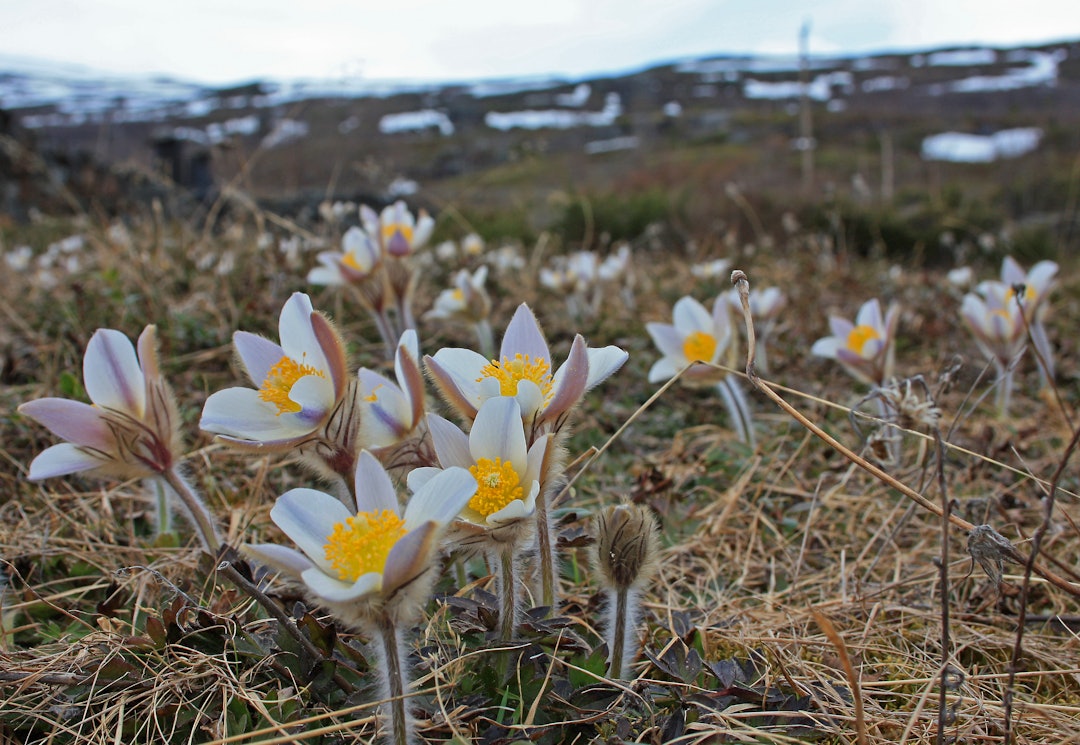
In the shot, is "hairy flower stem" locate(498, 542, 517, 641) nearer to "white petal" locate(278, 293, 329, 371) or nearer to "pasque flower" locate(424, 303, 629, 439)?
"pasque flower" locate(424, 303, 629, 439)

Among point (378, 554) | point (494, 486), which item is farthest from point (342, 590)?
point (494, 486)

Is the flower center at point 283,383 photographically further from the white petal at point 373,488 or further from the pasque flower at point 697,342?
the pasque flower at point 697,342

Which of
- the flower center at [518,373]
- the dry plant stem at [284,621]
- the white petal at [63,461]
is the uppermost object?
the flower center at [518,373]

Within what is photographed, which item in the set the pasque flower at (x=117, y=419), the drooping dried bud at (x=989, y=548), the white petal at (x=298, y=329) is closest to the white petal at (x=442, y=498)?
the white petal at (x=298, y=329)

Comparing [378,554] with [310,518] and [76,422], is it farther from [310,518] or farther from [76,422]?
[76,422]

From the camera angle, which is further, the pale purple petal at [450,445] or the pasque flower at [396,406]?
the pasque flower at [396,406]

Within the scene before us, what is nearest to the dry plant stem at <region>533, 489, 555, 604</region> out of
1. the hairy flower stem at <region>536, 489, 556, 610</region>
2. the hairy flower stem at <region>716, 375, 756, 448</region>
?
the hairy flower stem at <region>536, 489, 556, 610</region>

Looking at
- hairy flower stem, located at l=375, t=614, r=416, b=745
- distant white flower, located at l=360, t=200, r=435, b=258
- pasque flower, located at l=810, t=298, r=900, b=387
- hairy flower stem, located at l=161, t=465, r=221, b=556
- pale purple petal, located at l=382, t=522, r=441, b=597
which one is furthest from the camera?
distant white flower, located at l=360, t=200, r=435, b=258
